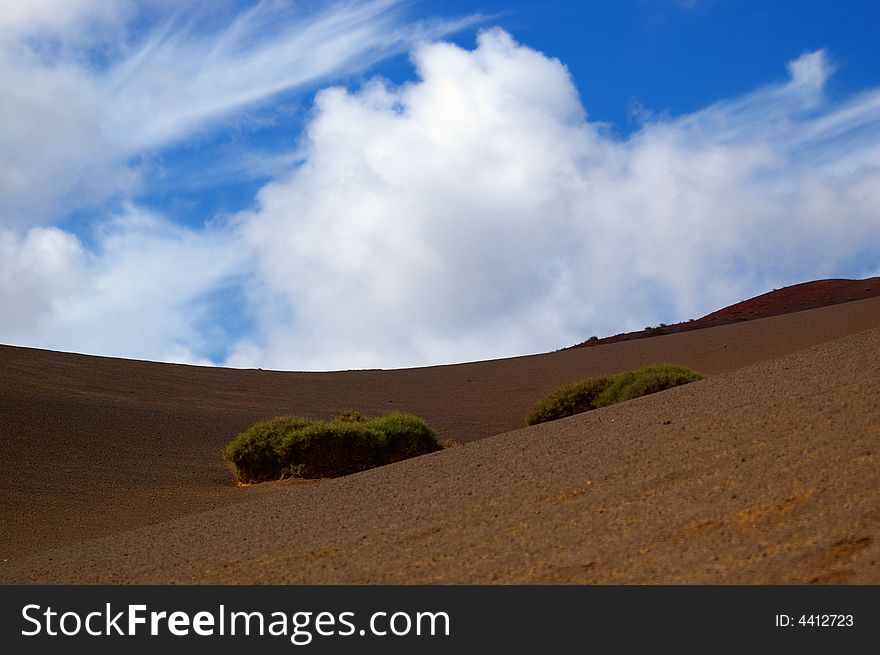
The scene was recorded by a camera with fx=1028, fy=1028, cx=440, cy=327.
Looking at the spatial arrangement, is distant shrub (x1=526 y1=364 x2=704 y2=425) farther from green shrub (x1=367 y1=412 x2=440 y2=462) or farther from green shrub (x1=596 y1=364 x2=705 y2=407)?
green shrub (x1=367 y1=412 x2=440 y2=462)

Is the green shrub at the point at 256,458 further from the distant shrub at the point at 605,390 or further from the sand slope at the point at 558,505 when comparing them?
the distant shrub at the point at 605,390

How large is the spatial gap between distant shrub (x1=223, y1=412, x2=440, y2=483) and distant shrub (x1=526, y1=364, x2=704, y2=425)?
4.25m

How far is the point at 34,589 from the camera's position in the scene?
983cm

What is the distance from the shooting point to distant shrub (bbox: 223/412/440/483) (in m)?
20.6

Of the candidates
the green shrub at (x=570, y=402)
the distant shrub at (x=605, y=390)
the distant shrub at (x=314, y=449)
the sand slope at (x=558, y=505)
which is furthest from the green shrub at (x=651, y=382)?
the sand slope at (x=558, y=505)

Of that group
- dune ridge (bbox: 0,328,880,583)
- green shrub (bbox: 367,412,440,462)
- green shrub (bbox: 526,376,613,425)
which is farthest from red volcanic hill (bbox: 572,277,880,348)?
dune ridge (bbox: 0,328,880,583)

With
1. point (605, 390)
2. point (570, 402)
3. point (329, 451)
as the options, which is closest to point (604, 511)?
point (329, 451)

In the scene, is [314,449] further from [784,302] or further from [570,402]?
[784,302]

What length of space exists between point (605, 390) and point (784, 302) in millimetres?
57866

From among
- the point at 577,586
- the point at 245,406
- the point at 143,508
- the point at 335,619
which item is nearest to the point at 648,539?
the point at 577,586

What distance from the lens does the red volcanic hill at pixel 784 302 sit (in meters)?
68.9

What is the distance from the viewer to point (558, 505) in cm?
1032

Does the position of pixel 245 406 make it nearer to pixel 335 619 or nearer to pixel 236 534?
pixel 236 534

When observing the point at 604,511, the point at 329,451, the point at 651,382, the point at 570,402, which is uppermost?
the point at 570,402
